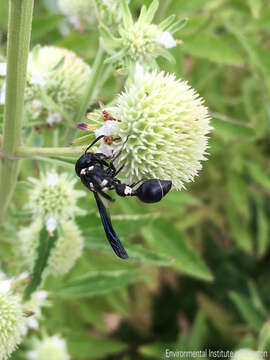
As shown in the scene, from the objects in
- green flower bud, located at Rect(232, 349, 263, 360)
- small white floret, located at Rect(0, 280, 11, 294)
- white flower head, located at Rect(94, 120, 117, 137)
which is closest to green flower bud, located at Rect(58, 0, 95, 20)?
white flower head, located at Rect(94, 120, 117, 137)

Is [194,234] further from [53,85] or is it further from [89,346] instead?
[53,85]

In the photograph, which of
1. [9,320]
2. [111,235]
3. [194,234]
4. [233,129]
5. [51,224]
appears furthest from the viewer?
[194,234]

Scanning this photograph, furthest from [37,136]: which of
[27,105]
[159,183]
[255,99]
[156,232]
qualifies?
[255,99]

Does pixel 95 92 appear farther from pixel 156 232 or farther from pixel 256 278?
pixel 256 278

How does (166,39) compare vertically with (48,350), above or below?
above

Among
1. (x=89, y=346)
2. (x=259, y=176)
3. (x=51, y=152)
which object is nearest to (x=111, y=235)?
(x=51, y=152)
